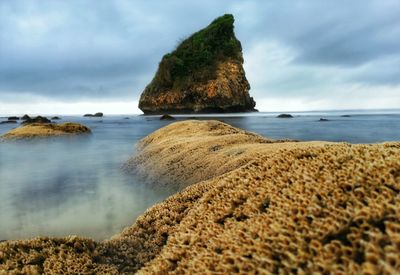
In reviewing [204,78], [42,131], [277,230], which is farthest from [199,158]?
[204,78]

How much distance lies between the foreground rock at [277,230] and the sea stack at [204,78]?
239 ft

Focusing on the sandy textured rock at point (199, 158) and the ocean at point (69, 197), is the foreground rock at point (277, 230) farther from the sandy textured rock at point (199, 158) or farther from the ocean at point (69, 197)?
the sandy textured rock at point (199, 158)

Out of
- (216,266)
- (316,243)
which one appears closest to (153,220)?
(216,266)

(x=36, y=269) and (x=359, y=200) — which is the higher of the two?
(x=359, y=200)

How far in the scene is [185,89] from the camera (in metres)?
80.8

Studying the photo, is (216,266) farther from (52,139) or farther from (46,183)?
(52,139)

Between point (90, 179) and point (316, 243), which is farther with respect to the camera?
point (90, 179)

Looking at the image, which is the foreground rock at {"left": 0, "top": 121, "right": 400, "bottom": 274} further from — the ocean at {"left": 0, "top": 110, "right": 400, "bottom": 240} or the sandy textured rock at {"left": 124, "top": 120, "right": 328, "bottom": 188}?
the sandy textured rock at {"left": 124, "top": 120, "right": 328, "bottom": 188}

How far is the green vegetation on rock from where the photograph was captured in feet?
269

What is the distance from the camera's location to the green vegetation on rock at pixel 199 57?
82.1m

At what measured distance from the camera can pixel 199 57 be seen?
8375 centimetres

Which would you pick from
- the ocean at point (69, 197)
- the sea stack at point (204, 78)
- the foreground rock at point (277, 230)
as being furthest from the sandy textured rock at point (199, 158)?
the sea stack at point (204, 78)

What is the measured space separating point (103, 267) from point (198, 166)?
17.4ft

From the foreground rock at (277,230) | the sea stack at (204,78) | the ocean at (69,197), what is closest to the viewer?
the foreground rock at (277,230)
